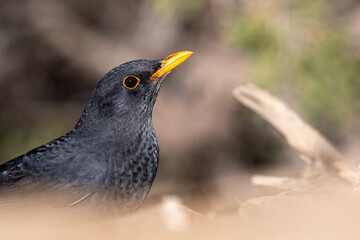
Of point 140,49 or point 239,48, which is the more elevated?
point 140,49

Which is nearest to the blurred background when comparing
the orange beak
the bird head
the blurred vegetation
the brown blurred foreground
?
the blurred vegetation

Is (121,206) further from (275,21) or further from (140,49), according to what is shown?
(140,49)

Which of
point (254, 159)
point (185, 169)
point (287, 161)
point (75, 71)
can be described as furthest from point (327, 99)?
point (75, 71)

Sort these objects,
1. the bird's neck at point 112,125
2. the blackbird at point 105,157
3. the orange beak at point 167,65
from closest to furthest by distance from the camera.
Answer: the blackbird at point 105,157, the bird's neck at point 112,125, the orange beak at point 167,65

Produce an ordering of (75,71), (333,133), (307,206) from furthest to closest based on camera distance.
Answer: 1. (75,71)
2. (333,133)
3. (307,206)

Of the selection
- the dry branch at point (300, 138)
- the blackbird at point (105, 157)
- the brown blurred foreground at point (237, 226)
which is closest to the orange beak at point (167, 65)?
the blackbird at point (105, 157)

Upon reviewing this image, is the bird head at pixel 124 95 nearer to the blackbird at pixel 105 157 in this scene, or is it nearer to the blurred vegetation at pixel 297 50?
the blackbird at pixel 105 157

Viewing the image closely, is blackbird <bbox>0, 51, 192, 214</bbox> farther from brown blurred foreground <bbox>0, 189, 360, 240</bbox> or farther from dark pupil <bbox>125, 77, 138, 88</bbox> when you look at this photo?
brown blurred foreground <bbox>0, 189, 360, 240</bbox>
